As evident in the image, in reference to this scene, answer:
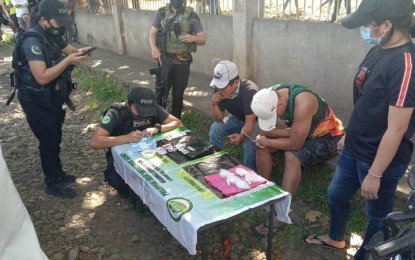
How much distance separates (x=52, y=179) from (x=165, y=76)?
184cm

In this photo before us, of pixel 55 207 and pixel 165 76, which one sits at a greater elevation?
pixel 165 76

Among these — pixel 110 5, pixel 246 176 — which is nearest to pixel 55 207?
pixel 246 176

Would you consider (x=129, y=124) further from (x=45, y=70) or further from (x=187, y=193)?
(x=187, y=193)

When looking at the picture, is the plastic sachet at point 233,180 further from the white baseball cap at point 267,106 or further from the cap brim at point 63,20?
the cap brim at point 63,20

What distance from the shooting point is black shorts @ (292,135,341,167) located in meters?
3.19

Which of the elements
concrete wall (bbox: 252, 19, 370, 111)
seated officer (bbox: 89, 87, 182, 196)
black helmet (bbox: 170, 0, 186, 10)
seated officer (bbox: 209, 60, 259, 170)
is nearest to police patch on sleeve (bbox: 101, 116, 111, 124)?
seated officer (bbox: 89, 87, 182, 196)

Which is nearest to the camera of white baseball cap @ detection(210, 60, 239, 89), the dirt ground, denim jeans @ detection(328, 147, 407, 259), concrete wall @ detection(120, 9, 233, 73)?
denim jeans @ detection(328, 147, 407, 259)

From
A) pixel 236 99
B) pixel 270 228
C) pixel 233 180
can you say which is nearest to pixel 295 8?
pixel 236 99

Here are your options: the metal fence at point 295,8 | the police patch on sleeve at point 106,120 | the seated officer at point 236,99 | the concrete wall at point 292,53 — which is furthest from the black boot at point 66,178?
the metal fence at point 295,8

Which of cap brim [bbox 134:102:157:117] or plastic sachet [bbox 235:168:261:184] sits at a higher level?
cap brim [bbox 134:102:157:117]

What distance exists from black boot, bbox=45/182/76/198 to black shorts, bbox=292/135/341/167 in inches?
93.1

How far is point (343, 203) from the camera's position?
8.76 feet

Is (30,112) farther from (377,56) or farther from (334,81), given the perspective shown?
(334,81)

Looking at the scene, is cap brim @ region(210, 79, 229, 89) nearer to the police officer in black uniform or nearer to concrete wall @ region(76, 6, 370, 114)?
the police officer in black uniform
